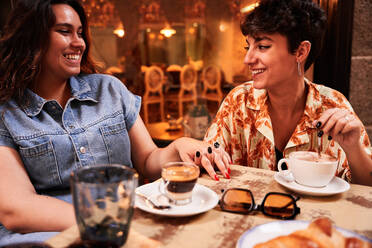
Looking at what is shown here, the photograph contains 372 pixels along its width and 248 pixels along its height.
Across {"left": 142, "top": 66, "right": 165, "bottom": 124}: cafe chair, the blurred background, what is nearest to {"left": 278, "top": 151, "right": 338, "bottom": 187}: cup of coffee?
the blurred background

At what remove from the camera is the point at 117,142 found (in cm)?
150

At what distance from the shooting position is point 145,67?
7.01 metres

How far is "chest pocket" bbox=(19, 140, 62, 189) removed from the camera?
1.28 m

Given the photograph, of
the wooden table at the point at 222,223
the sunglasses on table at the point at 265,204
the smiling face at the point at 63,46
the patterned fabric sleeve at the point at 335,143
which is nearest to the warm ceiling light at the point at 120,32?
the smiling face at the point at 63,46

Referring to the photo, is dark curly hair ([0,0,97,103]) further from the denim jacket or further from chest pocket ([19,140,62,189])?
chest pocket ([19,140,62,189])

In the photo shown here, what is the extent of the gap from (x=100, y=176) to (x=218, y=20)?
665 cm

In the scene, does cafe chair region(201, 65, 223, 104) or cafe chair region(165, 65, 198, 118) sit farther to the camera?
cafe chair region(165, 65, 198, 118)

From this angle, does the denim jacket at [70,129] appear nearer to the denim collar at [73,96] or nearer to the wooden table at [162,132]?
the denim collar at [73,96]

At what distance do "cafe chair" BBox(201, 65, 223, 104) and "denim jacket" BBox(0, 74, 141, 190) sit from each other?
5019 mm

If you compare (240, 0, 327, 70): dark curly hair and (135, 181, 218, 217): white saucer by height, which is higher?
(240, 0, 327, 70): dark curly hair

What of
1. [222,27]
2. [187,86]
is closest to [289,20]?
[187,86]

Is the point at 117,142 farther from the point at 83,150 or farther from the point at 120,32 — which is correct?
the point at 120,32

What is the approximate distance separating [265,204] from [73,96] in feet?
3.21

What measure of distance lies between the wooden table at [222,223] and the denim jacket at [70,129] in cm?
58
